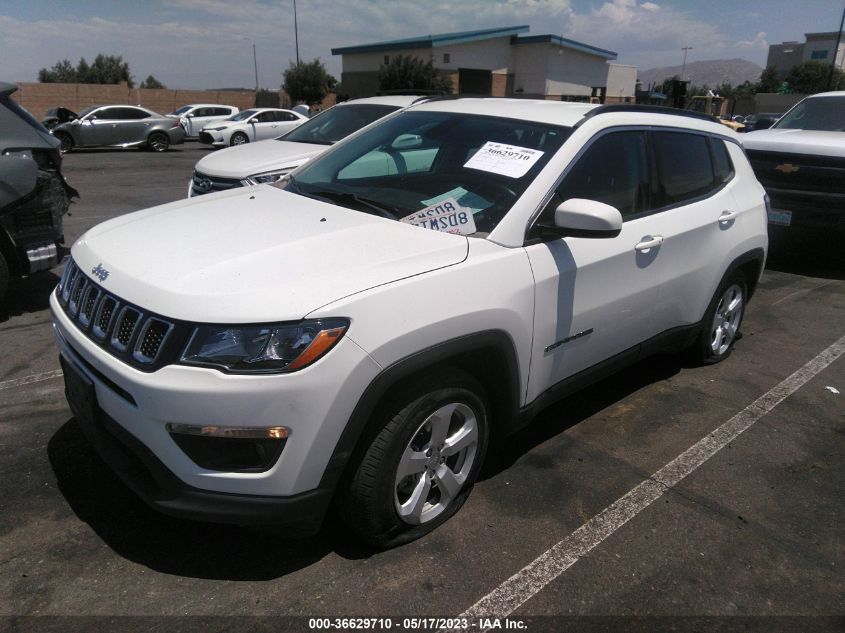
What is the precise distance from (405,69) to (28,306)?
115 feet

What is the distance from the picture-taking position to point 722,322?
15.7 ft

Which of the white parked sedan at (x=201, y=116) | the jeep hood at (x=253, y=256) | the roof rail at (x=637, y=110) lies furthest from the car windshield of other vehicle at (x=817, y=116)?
the white parked sedan at (x=201, y=116)

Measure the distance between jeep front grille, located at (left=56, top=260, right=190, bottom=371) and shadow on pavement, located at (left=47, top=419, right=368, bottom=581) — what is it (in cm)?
81

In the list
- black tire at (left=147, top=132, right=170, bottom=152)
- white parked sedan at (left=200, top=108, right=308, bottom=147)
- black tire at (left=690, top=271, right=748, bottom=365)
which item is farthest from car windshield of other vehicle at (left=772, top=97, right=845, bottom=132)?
black tire at (left=147, top=132, right=170, bottom=152)

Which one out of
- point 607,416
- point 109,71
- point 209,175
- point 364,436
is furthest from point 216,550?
point 109,71

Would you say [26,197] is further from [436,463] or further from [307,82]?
[307,82]

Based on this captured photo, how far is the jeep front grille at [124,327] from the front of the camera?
2248mm

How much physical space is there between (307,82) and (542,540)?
51141 millimetres

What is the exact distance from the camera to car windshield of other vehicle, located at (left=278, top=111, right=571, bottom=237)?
3047 mm

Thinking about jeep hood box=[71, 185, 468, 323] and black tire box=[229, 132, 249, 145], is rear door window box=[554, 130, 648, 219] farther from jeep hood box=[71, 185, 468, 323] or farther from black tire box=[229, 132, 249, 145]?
black tire box=[229, 132, 249, 145]

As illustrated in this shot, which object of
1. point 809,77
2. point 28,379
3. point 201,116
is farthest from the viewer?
point 809,77

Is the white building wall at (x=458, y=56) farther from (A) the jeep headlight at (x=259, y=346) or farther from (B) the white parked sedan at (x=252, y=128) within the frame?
(A) the jeep headlight at (x=259, y=346)

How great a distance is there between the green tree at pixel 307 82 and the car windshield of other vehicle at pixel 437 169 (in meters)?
49.0

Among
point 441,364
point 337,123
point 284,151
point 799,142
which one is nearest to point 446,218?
point 441,364
